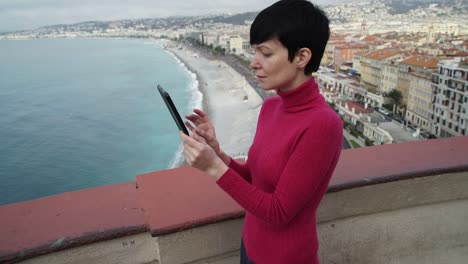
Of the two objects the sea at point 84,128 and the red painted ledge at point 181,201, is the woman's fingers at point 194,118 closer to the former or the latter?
the red painted ledge at point 181,201

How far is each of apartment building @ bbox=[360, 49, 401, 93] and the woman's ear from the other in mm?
Result: 29725

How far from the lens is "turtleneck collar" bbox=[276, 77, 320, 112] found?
0.73m

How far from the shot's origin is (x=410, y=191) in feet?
3.80

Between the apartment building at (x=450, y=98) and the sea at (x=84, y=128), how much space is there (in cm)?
1325

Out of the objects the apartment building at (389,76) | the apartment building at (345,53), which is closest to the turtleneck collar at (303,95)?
the apartment building at (389,76)

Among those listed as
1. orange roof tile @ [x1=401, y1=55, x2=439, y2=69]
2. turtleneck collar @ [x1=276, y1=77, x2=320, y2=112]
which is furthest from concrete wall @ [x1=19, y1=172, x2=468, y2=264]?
orange roof tile @ [x1=401, y1=55, x2=439, y2=69]

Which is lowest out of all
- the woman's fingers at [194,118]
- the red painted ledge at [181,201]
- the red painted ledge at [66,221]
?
the red painted ledge at [66,221]

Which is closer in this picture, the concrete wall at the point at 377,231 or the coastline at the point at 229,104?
the concrete wall at the point at 377,231

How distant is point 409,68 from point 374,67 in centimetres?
563

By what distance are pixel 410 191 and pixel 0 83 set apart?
145ft

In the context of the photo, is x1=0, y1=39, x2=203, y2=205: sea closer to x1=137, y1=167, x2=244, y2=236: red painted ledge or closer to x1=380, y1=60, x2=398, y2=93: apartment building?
x1=380, y1=60, x2=398, y2=93: apartment building

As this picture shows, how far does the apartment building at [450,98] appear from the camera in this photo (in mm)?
18422

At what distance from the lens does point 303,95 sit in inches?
28.7

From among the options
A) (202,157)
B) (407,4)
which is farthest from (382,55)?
(407,4)
